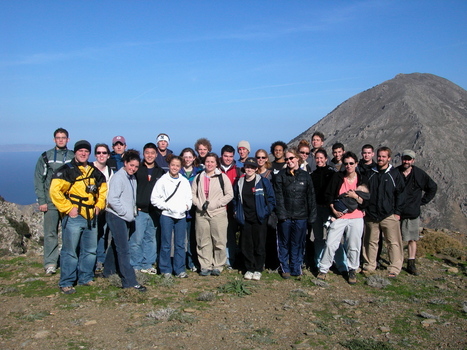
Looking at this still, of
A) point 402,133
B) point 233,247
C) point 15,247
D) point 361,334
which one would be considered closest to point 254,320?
point 361,334

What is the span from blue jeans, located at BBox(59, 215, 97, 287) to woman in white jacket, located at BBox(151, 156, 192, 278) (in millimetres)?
1203

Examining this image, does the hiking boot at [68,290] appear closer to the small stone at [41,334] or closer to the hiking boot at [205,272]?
the small stone at [41,334]

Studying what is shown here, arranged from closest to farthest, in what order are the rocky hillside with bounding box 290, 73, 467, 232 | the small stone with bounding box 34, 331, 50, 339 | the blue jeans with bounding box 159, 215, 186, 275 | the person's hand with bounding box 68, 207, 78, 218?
1. the small stone with bounding box 34, 331, 50, 339
2. the person's hand with bounding box 68, 207, 78, 218
3. the blue jeans with bounding box 159, 215, 186, 275
4. the rocky hillside with bounding box 290, 73, 467, 232

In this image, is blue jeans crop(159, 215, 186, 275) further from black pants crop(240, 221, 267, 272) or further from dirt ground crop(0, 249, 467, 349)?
black pants crop(240, 221, 267, 272)

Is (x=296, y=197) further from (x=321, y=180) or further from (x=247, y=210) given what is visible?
(x=247, y=210)

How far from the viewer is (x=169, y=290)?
21.5 ft

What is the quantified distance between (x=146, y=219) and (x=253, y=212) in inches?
79.4

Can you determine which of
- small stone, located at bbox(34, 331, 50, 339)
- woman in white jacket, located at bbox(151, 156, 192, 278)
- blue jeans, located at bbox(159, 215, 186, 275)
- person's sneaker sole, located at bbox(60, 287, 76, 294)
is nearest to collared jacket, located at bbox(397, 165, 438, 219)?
woman in white jacket, located at bbox(151, 156, 192, 278)

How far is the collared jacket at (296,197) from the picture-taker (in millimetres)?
7105

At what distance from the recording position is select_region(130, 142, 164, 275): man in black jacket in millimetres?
7098

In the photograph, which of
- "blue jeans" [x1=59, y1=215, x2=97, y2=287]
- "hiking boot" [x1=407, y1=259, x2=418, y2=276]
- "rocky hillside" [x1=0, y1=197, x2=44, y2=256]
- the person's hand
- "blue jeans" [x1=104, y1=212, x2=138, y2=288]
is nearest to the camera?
the person's hand

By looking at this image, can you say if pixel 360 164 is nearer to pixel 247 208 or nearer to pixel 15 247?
pixel 247 208

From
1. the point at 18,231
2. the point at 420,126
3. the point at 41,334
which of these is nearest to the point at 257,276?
the point at 41,334

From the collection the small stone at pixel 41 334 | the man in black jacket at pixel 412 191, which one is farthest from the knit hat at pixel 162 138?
the man in black jacket at pixel 412 191
